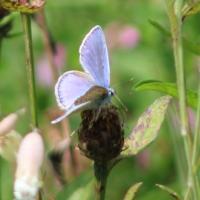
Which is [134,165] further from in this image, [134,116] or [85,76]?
[85,76]

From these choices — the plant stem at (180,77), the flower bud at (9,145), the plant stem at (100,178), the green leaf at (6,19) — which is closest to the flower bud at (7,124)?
the flower bud at (9,145)

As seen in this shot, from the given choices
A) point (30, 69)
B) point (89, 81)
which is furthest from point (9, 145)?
point (89, 81)

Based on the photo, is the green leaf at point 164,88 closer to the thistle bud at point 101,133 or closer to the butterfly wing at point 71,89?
the thistle bud at point 101,133

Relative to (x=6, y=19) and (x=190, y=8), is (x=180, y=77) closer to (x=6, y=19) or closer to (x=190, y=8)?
(x=190, y=8)

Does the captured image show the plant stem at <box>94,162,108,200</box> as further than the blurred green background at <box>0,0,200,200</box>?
No

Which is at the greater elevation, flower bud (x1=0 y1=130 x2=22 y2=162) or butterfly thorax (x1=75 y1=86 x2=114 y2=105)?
butterfly thorax (x1=75 y1=86 x2=114 y2=105)

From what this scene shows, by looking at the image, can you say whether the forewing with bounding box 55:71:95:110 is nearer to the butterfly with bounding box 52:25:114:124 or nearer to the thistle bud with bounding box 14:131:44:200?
the butterfly with bounding box 52:25:114:124

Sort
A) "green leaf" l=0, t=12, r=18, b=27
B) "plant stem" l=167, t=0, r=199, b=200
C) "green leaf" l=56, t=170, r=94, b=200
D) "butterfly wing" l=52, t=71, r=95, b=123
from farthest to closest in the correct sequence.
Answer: "green leaf" l=0, t=12, r=18, b=27 → "green leaf" l=56, t=170, r=94, b=200 → "plant stem" l=167, t=0, r=199, b=200 → "butterfly wing" l=52, t=71, r=95, b=123

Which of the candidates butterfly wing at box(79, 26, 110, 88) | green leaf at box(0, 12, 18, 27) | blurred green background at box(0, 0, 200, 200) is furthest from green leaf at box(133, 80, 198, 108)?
blurred green background at box(0, 0, 200, 200)
